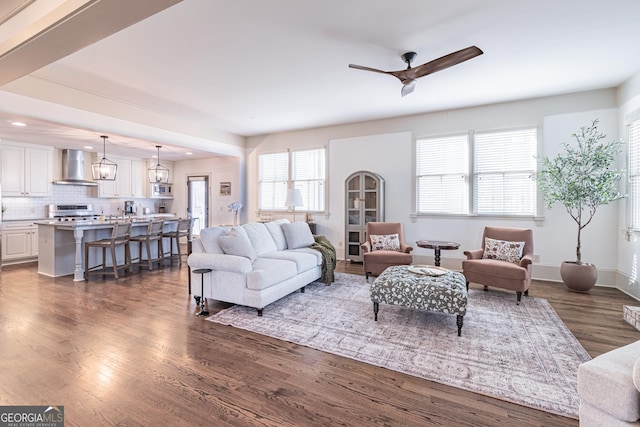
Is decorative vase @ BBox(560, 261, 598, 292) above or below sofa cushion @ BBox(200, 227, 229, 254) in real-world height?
below

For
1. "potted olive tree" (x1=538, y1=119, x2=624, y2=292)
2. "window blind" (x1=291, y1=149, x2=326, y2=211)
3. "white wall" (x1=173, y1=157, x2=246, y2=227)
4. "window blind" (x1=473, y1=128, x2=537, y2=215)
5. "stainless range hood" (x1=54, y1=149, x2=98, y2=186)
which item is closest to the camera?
"potted olive tree" (x1=538, y1=119, x2=624, y2=292)

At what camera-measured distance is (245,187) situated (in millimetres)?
7836

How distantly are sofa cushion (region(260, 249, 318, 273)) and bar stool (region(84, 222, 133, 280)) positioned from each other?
9.36 ft

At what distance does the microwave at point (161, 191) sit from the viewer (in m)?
9.00

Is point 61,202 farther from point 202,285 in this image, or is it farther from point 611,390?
point 611,390

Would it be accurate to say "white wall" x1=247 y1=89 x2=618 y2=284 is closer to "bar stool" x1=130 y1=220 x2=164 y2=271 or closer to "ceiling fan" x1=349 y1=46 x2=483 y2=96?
"ceiling fan" x1=349 y1=46 x2=483 y2=96

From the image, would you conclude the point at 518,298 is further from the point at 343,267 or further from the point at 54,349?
the point at 54,349

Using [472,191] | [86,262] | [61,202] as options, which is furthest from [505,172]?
[61,202]

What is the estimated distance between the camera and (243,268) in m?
3.35

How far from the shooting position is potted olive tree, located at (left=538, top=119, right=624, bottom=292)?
406 cm

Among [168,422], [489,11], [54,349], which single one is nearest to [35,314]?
[54,349]

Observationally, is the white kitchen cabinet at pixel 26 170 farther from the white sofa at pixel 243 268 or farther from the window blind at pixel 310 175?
the window blind at pixel 310 175

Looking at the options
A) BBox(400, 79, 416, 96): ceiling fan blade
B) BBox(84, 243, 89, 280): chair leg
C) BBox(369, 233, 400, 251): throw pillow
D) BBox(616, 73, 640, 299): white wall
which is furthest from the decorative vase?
BBox(84, 243, 89, 280): chair leg

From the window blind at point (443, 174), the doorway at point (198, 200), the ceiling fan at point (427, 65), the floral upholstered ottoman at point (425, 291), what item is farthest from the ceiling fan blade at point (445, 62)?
the doorway at point (198, 200)
